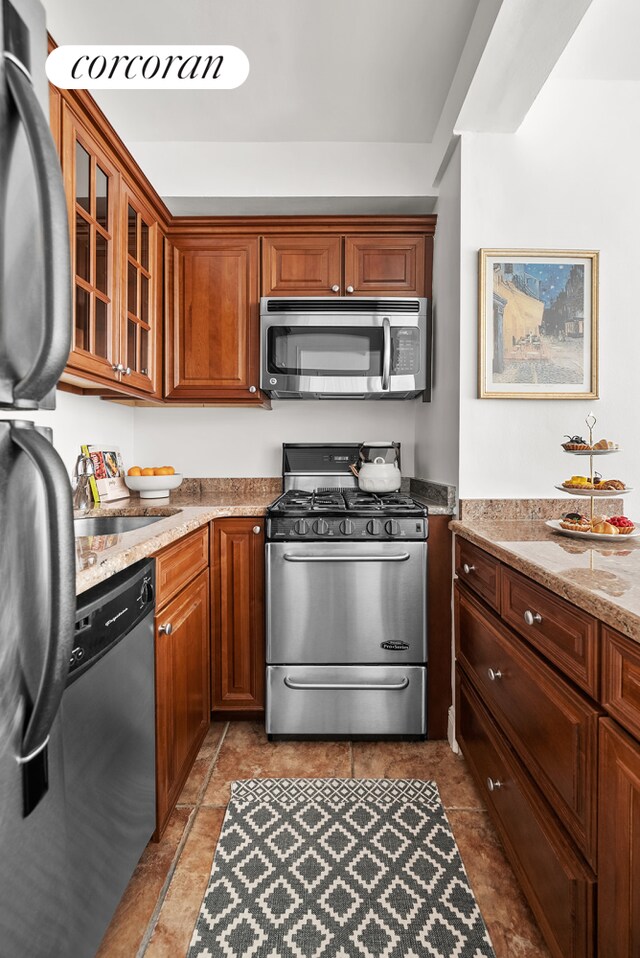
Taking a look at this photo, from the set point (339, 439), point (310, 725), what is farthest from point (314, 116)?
point (310, 725)

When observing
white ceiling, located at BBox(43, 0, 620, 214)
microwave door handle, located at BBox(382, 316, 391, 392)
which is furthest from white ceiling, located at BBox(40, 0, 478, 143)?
microwave door handle, located at BBox(382, 316, 391, 392)

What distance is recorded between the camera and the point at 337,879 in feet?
4.74

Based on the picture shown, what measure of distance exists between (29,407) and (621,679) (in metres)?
1.05

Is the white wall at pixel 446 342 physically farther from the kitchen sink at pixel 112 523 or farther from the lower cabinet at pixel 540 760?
the kitchen sink at pixel 112 523

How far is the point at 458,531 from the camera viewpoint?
2.00 m

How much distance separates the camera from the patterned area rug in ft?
4.11

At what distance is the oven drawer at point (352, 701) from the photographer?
7.02 feet

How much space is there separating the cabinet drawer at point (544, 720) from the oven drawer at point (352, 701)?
47 cm

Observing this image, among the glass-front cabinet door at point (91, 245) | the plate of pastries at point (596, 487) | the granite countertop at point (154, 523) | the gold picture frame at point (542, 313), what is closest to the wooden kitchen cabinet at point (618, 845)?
the plate of pastries at point (596, 487)

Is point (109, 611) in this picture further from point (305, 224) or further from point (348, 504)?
point (305, 224)

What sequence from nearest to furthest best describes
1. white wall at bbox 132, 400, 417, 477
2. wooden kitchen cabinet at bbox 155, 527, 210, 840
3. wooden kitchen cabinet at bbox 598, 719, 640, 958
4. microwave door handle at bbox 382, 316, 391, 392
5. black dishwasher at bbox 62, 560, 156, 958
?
wooden kitchen cabinet at bbox 598, 719, 640, 958 < black dishwasher at bbox 62, 560, 156, 958 < wooden kitchen cabinet at bbox 155, 527, 210, 840 < microwave door handle at bbox 382, 316, 391, 392 < white wall at bbox 132, 400, 417, 477

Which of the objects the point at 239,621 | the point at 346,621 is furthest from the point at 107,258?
the point at 346,621

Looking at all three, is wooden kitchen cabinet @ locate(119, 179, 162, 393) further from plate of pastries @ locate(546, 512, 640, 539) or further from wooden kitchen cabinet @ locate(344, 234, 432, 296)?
plate of pastries @ locate(546, 512, 640, 539)

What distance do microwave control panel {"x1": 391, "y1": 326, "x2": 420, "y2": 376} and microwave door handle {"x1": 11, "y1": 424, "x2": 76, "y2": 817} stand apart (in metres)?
1.99
